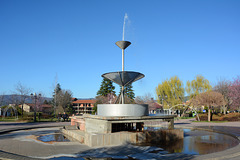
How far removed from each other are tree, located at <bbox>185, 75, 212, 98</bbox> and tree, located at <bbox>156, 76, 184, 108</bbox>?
5.66ft

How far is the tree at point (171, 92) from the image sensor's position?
4478 cm

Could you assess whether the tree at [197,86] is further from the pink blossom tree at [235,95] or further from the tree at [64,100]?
the tree at [64,100]

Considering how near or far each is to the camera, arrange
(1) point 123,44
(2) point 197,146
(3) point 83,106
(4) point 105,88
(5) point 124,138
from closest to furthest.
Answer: (2) point 197,146 → (5) point 124,138 → (1) point 123,44 → (4) point 105,88 → (3) point 83,106

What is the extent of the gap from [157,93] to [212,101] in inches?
814

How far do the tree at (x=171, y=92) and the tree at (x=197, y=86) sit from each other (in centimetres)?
172

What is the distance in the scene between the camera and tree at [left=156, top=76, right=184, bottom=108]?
44781 millimetres

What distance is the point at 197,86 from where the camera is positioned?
1716 inches

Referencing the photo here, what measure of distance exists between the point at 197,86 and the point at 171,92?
5.76m

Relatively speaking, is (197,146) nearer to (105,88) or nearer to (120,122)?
(120,122)

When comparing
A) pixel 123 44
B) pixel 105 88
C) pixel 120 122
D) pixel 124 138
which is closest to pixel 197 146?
pixel 124 138

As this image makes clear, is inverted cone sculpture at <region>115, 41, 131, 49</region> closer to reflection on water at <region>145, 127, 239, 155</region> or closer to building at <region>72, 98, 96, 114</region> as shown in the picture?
reflection on water at <region>145, 127, 239, 155</region>

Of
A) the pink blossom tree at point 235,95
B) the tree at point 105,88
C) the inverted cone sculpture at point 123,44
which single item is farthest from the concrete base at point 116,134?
the tree at point 105,88

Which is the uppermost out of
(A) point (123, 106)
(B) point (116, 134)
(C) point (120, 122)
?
(A) point (123, 106)

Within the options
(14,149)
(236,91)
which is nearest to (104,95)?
(236,91)
